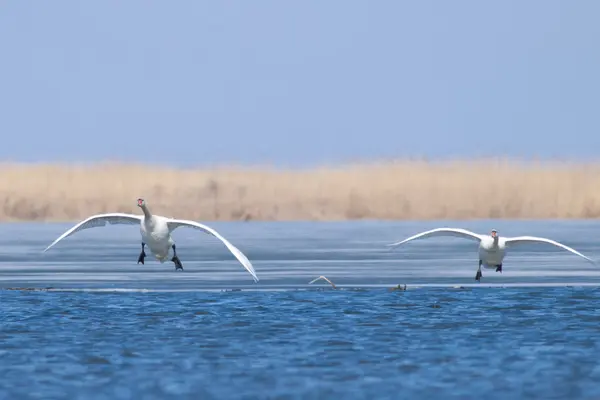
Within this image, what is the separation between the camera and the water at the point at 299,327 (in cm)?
1352

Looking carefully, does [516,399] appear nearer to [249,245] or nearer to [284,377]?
[284,377]

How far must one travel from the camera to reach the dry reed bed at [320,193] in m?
39.6

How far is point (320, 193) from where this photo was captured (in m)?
42.5

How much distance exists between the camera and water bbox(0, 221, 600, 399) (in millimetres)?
13516

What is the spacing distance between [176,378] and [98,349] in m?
2.11

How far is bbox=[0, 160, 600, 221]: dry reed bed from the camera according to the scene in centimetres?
3959

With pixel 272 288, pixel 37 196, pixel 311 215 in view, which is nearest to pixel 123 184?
pixel 37 196

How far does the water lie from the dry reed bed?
1077 cm

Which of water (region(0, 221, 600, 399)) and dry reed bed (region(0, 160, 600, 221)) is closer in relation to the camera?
water (region(0, 221, 600, 399))

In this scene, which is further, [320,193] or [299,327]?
[320,193]

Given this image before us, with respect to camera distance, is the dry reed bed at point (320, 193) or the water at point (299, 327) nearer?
the water at point (299, 327)

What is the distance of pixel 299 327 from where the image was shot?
17.3m

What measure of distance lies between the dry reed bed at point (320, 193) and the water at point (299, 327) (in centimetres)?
1077

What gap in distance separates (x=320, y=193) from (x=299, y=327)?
82.9ft
